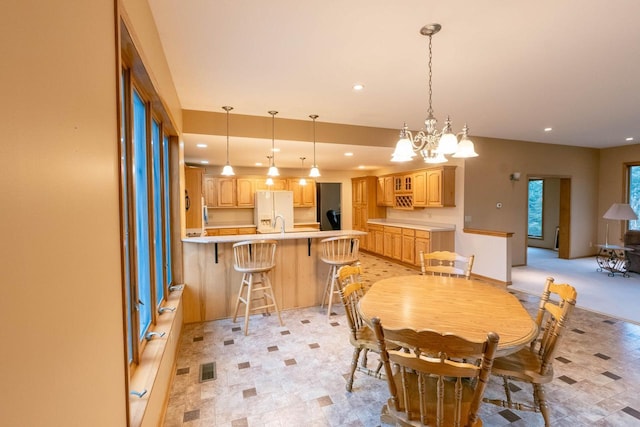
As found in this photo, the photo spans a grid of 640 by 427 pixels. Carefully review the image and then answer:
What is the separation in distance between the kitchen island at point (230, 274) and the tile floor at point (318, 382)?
0.30m

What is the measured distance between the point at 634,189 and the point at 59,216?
9728mm

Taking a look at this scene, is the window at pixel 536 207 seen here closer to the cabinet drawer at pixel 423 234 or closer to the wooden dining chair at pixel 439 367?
the cabinet drawer at pixel 423 234

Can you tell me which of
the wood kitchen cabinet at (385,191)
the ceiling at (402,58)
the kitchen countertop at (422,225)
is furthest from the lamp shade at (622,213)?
the wood kitchen cabinet at (385,191)

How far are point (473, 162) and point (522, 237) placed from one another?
2055 millimetres

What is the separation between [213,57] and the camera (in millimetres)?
2543

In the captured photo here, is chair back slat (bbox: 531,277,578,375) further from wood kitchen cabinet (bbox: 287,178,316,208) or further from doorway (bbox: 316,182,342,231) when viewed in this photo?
doorway (bbox: 316,182,342,231)

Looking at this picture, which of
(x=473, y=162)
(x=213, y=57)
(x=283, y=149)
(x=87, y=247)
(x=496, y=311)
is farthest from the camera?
(x=473, y=162)

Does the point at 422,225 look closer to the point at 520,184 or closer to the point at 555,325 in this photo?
the point at 520,184

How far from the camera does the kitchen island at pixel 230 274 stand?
141 inches

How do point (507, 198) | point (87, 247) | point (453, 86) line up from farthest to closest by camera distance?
point (507, 198) → point (453, 86) → point (87, 247)

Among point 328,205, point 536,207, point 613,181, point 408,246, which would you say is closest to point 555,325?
point 408,246

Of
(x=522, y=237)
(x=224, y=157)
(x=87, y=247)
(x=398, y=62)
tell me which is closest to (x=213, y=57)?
(x=398, y=62)

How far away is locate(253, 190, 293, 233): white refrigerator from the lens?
703 centimetres

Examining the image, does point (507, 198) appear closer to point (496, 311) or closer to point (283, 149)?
point (283, 149)
